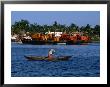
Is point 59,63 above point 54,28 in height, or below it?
below

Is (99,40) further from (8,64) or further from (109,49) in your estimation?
(8,64)

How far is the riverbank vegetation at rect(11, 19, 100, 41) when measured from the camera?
6586 mm

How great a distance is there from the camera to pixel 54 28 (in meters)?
6.59

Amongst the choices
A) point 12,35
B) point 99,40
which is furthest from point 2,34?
point 99,40

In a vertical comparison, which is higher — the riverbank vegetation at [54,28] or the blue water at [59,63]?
the riverbank vegetation at [54,28]

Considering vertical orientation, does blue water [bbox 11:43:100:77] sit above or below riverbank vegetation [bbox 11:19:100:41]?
below

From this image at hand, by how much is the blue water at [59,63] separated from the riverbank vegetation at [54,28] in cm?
6

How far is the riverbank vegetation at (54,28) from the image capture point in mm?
6586

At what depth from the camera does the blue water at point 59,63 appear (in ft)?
21.6

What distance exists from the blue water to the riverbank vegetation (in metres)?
0.06

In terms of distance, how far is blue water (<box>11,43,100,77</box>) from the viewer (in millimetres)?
6582

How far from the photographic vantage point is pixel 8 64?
6590 mm

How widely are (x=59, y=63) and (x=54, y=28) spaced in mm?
184

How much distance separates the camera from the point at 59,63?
21.6ft
